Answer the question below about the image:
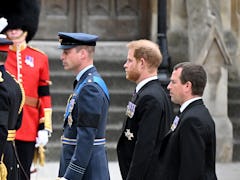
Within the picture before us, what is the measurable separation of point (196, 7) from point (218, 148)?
203 cm

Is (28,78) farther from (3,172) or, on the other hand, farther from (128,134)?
(128,134)

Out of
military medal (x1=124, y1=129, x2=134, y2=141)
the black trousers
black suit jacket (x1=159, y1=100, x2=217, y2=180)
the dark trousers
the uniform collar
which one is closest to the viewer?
black suit jacket (x1=159, y1=100, x2=217, y2=180)

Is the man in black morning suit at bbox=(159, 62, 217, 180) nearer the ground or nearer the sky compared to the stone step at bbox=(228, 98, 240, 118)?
nearer the sky

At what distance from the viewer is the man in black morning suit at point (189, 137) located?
18.0 ft

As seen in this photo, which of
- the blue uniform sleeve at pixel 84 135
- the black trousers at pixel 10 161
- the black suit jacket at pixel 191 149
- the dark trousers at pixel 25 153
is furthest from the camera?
A: the dark trousers at pixel 25 153

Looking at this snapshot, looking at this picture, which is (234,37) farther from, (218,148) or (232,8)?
(218,148)

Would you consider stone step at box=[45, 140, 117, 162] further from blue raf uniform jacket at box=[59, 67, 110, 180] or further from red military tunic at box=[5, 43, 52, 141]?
blue raf uniform jacket at box=[59, 67, 110, 180]

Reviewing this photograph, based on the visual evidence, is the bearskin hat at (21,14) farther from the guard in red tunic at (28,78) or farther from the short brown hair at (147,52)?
the short brown hair at (147,52)

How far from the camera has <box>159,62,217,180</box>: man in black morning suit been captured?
5496 mm

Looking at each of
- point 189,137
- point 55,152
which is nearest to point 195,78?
point 189,137

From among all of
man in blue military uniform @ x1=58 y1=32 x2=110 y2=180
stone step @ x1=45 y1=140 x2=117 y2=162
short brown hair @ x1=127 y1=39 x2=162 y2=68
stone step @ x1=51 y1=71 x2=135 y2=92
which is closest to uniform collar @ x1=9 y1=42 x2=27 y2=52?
man in blue military uniform @ x1=58 y1=32 x2=110 y2=180

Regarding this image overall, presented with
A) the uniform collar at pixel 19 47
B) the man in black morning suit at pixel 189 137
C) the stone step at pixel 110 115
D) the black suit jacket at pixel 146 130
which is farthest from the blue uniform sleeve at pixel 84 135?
the stone step at pixel 110 115

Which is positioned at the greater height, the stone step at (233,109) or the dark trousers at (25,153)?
the dark trousers at (25,153)

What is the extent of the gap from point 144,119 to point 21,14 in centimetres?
244
